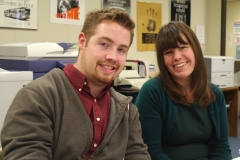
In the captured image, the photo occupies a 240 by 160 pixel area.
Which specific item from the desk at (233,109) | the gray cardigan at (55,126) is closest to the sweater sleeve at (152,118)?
the gray cardigan at (55,126)

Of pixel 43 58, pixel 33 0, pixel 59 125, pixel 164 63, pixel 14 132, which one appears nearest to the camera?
pixel 14 132

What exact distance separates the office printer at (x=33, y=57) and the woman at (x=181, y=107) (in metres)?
0.86

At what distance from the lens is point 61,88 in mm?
1028

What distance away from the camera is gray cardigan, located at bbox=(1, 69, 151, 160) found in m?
0.88

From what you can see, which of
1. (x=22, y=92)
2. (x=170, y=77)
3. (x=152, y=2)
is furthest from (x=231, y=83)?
(x=22, y=92)

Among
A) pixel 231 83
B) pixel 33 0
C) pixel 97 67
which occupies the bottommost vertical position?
pixel 231 83

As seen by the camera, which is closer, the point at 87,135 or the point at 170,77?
the point at 87,135

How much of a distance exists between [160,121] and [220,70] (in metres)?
2.50

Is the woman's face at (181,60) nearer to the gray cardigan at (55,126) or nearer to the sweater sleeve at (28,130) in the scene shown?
the gray cardigan at (55,126)

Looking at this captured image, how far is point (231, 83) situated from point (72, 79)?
3.20m

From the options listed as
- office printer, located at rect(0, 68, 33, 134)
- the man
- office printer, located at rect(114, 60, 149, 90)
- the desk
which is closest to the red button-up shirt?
the man

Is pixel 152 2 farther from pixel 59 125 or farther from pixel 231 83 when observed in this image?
pixel 59 125

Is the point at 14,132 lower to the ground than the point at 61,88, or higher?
lower

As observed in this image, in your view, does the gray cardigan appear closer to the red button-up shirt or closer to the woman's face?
the red button-up shirt
